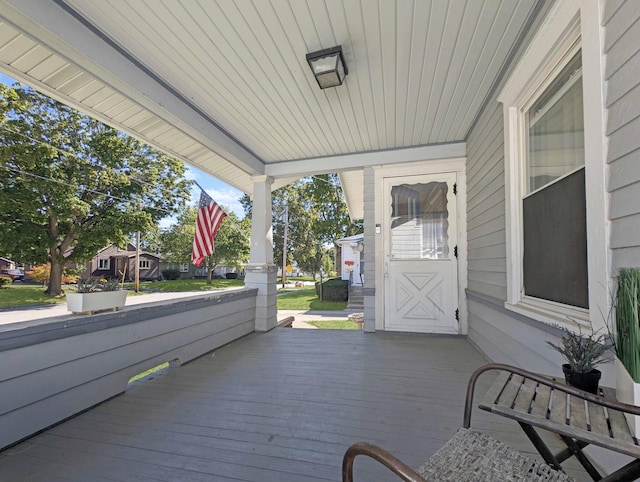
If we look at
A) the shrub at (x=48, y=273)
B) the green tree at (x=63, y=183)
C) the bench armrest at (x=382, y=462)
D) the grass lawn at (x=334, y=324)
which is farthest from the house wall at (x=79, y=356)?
the shrub at (x=48, y=273)

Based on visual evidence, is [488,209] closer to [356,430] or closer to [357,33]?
[357,33]

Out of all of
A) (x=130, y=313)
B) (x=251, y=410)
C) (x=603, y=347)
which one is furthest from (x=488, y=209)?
(x=130, y=313)

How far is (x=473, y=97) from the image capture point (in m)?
2.93

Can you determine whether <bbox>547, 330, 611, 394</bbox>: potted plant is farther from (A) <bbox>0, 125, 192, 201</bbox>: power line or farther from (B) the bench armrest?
(A) <bbox>0, 125, 192, 201</bbox>: power line

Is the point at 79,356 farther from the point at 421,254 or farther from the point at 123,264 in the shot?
the point at 123,264

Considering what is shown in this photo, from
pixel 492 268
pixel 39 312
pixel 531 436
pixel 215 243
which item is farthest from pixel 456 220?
pixel 215 243

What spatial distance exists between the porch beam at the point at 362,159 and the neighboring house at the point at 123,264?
2223 centimetres

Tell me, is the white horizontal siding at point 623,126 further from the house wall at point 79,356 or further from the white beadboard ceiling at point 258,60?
the house wall at point 79,356

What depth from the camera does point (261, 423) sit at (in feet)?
6.41

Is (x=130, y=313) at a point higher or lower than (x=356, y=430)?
higher

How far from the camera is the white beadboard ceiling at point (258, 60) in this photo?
6.12 feet

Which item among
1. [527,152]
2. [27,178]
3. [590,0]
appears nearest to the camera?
[590,0]

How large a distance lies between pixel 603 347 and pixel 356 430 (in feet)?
4.50

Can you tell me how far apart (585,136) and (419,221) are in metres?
2.83
